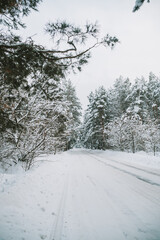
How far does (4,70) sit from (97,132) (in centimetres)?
2785

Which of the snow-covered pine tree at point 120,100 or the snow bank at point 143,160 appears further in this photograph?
the snow-covered pine tree at point 120,100

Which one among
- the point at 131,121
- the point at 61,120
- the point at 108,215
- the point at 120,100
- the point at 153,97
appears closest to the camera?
the point at 108,215

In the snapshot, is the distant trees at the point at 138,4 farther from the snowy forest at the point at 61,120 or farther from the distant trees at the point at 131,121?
the distant trees at the point at 131,121

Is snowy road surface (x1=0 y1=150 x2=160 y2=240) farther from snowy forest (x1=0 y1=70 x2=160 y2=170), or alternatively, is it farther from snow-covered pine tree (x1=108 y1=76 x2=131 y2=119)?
snow-covered pine tree (x1=108 y1=76 x2=131 y2=119)

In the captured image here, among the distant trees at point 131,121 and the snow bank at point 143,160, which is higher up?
the distant trees at point 131,121

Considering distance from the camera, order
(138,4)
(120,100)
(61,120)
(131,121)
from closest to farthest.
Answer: (138,4) → (61,120) → (131,121) → (120,100)

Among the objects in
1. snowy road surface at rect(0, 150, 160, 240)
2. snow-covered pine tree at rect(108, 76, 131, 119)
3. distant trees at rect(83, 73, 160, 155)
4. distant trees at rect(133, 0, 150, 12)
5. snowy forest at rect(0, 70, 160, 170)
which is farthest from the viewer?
snow-covered pine tree at rect(108, 76, 131, 119)

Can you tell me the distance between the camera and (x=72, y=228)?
256cm

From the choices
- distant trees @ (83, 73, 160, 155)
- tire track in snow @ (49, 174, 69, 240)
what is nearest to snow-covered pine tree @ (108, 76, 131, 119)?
distant trees @ (83, 73, 160, 155)

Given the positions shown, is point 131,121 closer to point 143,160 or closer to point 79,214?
point 143,160

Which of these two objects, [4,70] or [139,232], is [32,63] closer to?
[4,70]

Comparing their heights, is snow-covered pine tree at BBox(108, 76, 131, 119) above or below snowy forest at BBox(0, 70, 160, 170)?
above

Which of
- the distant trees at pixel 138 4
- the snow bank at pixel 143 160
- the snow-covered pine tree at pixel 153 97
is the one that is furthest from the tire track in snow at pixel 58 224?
the snow-covered pine tree at pixel 153 97

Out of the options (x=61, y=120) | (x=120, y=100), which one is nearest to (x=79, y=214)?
(x=61, y=120)
